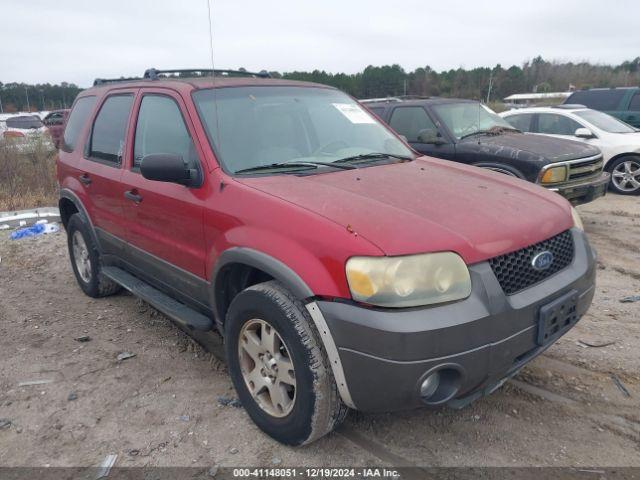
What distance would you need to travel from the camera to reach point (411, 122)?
746cm

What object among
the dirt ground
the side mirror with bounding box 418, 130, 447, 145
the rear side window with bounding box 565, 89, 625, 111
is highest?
the rear side window with bounding box 565, 89, 625, 111

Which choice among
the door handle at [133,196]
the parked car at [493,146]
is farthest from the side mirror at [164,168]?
the parked car at [493,146]

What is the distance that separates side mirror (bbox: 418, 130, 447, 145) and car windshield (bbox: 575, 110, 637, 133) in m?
3.86

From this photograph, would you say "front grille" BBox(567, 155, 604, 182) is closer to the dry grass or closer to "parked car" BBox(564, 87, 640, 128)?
"parked car" BBox(564, 87, 640, 128)

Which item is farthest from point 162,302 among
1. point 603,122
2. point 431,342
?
point 603,122

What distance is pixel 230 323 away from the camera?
9.25ft

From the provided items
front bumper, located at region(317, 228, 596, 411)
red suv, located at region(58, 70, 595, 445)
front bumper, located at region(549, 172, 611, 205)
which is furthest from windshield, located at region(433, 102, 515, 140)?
front bumper, located at region(317, 228, 596, 411)

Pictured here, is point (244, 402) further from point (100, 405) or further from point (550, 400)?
point (550, 400)

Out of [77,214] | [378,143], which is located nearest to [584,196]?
[378,143]

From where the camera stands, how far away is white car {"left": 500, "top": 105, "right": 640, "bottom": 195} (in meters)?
8.88

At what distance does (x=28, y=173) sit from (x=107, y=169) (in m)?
8.46

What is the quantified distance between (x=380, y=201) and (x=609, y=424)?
5.72ft

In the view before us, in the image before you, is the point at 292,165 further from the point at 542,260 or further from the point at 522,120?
the point at 522,120

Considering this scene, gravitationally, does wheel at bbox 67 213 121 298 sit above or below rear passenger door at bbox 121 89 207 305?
below
